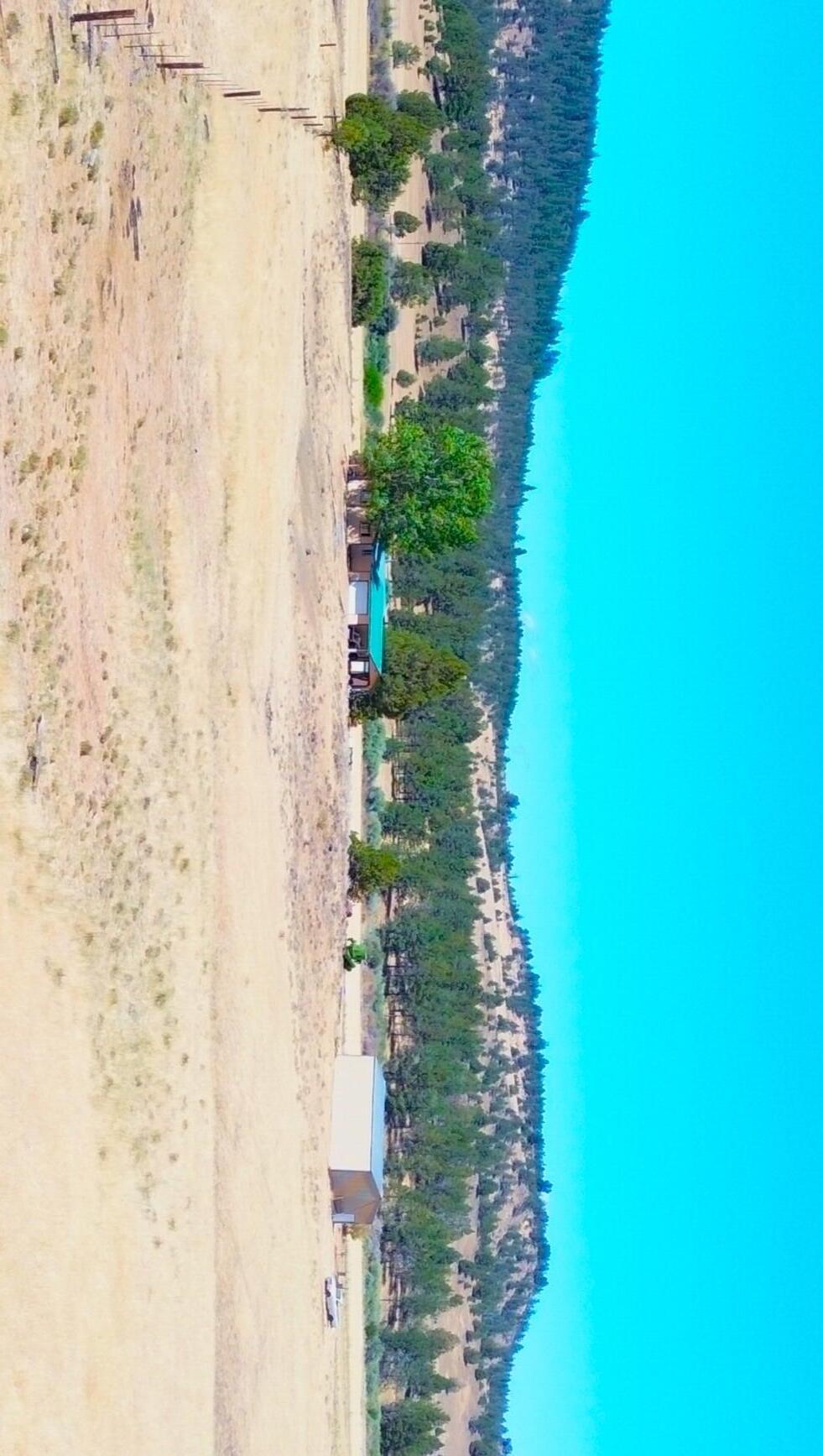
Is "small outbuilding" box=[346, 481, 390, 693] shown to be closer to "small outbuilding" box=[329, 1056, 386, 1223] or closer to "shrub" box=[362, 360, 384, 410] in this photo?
Answer: "shrub" box=[362, 360, 384, 410]

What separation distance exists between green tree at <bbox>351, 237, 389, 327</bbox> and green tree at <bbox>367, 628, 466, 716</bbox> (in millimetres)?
12533

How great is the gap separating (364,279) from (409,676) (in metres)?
15.1

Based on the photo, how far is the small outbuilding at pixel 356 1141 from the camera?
4228 cm

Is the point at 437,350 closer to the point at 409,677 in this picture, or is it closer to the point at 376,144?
the point at 376,144

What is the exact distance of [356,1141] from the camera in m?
42.6

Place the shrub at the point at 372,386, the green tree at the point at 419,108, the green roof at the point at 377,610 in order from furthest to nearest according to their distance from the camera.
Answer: the green tree at the point at 419,108 → the shrub at the point at 372,386 → the green roof at the point at 377,610

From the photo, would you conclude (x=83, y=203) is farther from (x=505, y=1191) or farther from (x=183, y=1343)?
(x=505, y=1191)

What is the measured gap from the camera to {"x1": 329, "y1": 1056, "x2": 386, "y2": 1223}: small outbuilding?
139 feet

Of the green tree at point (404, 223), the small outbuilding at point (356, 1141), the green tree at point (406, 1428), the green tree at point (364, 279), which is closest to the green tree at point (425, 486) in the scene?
the green tree at point (364, 279)

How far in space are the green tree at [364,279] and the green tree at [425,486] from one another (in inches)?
259

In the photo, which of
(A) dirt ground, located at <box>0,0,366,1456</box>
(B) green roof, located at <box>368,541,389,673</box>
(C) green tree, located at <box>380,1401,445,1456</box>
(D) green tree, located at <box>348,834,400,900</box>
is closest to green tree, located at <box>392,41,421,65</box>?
(A) dirt ground, located at <box>0,0,366,1456</box>

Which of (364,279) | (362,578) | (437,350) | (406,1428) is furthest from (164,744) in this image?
(406,1428)

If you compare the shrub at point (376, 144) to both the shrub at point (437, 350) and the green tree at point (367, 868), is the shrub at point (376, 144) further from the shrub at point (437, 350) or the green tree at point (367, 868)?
the green tree at point (367, 868)

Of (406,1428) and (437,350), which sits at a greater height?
(437,350)
